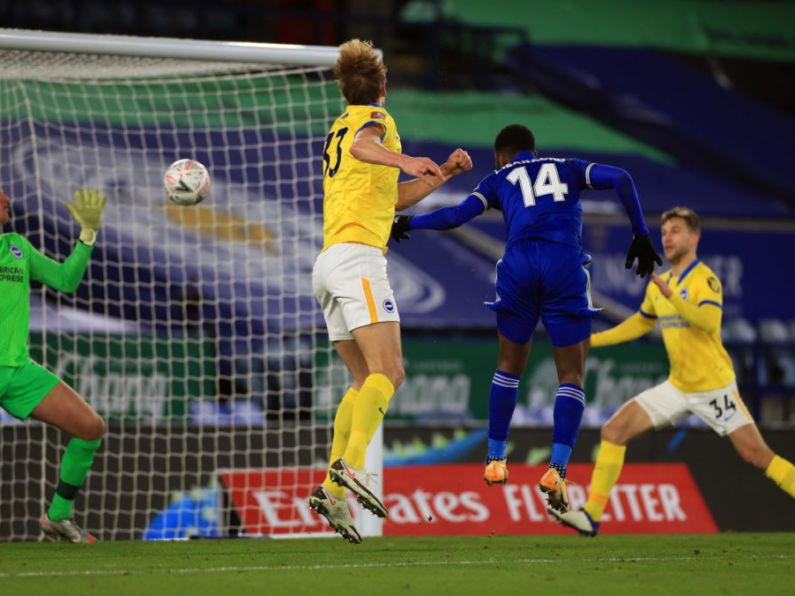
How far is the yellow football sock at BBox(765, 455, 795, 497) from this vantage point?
307 inches

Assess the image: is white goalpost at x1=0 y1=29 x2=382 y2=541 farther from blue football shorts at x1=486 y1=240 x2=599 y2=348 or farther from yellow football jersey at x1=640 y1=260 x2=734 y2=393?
yellow football jersey at x1=640 y1=260 x2=734 y2=393

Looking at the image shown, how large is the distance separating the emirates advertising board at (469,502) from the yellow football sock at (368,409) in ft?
9.56

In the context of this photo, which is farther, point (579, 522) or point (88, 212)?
point (579, 522)

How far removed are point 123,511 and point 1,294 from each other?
2.22 m

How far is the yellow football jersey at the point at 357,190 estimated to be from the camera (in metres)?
6.03

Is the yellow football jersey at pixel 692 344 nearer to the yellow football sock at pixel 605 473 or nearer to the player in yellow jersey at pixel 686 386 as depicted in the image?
the player in yellow jersey at pixel 686 386

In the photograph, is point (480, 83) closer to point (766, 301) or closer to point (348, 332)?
point (766, 301)

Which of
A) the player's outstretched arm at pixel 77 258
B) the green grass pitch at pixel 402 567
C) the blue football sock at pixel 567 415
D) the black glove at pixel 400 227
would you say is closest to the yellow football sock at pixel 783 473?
the green grass pitch at pixel 402 567

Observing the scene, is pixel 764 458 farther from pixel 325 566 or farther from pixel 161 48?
pixel 161 48

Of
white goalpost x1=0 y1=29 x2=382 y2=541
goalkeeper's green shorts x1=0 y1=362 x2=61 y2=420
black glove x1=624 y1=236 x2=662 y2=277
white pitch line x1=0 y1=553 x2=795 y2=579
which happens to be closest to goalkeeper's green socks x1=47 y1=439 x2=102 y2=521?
goalkeeper's green shorts x1=0 y1=362 x2=61 y2=420

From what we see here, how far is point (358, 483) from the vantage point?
18.6ft

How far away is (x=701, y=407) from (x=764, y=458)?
1.51 feet

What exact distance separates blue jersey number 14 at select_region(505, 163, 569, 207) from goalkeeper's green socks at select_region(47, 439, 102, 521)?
269cm

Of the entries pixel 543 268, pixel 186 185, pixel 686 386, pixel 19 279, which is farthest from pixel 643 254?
pixel 19 279
